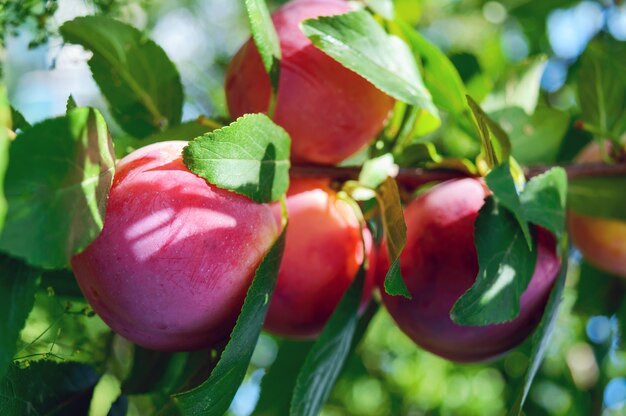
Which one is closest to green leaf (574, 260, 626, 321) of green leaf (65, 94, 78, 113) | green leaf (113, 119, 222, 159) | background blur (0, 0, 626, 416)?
background blur (0, 0, 626, 416)

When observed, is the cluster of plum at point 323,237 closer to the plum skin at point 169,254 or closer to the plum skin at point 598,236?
the plum skin at point 169,254

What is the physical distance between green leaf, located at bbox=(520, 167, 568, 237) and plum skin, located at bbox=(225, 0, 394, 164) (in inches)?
6.3

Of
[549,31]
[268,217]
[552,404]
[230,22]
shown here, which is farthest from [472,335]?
[230,22]

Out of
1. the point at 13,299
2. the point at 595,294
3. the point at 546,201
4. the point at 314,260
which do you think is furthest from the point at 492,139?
the point at 595,294

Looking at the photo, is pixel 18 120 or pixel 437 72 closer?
pixel 18 120

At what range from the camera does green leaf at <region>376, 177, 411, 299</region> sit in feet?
1.55

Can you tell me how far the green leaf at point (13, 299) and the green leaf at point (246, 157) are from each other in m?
0.11

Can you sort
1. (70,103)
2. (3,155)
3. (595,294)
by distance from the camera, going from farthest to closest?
(595,294) < (70,103) < (3,155)

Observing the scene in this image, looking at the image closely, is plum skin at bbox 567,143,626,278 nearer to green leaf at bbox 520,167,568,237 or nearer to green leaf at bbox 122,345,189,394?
green leaf at bbox 520,167,568,237

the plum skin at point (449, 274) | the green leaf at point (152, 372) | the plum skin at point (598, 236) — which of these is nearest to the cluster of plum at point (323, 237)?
the plum skin at point (449, 274)

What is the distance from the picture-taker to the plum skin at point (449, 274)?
1.97ft

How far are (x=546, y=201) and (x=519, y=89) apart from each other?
11.4 inches

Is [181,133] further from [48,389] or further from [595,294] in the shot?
[595,294]

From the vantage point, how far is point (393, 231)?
535mm
